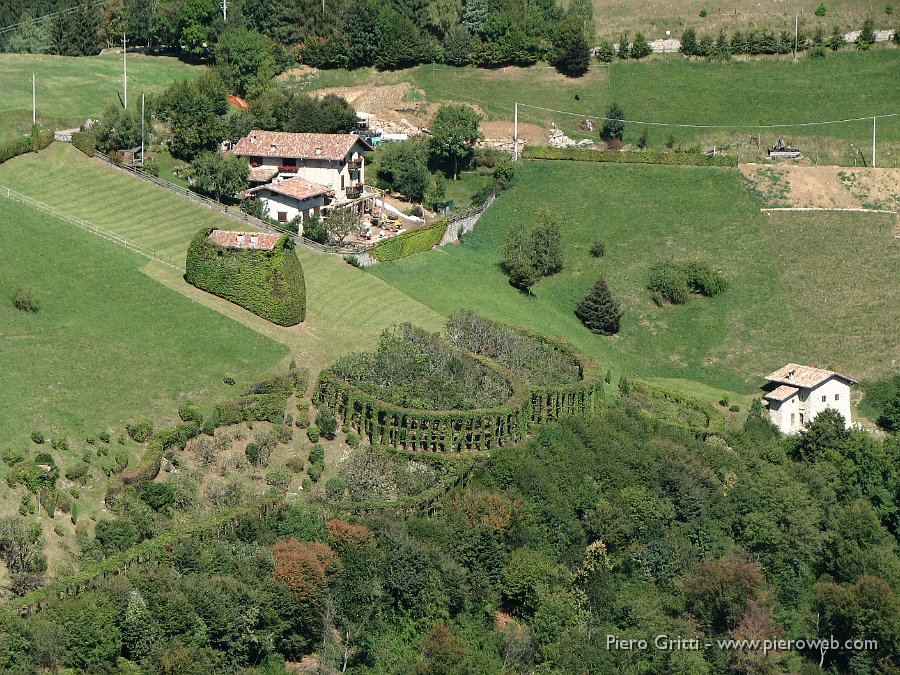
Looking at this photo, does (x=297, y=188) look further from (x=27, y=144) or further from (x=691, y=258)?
(x=691, y=258)

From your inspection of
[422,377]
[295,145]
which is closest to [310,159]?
[295,145]

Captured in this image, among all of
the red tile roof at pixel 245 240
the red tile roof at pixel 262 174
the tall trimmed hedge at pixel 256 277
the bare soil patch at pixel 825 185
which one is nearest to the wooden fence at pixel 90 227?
the tall trimmed hedge at pixel 256 277

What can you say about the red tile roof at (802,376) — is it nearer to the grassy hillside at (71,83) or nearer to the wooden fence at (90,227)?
the wooden fence at (90,227)

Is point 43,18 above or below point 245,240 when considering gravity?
above

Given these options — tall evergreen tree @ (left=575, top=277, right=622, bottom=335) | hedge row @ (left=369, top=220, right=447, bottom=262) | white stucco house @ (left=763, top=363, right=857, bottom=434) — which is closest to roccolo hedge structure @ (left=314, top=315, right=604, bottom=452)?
white stucco house @ (left=763, top=363, right=857, bottom=434)

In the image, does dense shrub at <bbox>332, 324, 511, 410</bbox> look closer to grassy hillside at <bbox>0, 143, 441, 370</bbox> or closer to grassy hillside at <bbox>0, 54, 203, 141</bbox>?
grassy hillside at <bbox>0, 143, 441, 370</bbox>

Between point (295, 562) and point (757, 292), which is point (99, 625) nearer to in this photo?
point (295, 562)

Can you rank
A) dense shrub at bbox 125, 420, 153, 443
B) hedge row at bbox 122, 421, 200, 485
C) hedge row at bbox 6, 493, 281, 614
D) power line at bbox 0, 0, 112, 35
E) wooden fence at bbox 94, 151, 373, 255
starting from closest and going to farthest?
hedge row at bbox 6, 493, 281, 614
hedge row at bbox 122, 421, 200, 485
dense shrub at bbox 125, 420, 153, 443
wooden fence at bbox 94, 151, 373, 255
power line at bbox 0, 0, 112, 35
